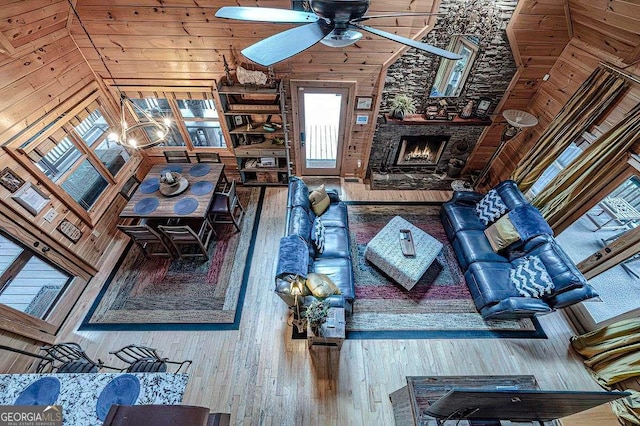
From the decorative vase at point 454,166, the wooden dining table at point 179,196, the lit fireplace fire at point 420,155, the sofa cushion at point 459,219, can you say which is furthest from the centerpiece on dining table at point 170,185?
the decorative vase at point 454,166

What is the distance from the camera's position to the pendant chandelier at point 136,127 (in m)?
2.91

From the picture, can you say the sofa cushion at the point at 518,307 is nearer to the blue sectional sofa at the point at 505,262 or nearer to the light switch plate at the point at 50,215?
the blue sectional sofa at the point at 505,262

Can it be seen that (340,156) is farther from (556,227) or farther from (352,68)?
(556,227)

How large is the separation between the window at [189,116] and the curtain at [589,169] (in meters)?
5.12

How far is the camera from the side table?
2840 millimetres

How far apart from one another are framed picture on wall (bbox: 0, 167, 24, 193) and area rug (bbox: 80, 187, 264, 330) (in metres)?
1.55

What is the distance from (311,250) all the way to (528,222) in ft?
9.60

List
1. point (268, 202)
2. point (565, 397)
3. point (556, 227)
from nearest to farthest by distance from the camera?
1. point (565, 397)
2. point (556, 227)
3. point (268, 202)

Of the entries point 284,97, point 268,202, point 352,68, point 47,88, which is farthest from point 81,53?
point 352,68

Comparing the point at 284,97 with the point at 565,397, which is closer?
the point at 565,397

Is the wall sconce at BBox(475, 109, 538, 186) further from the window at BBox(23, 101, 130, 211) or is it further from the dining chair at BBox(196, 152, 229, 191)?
the window at BBox(23, 101, 130, 211)

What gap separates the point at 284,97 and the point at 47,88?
2906 millimetres

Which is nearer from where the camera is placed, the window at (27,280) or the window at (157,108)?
the window at (27,280)

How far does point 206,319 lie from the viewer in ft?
11.4
